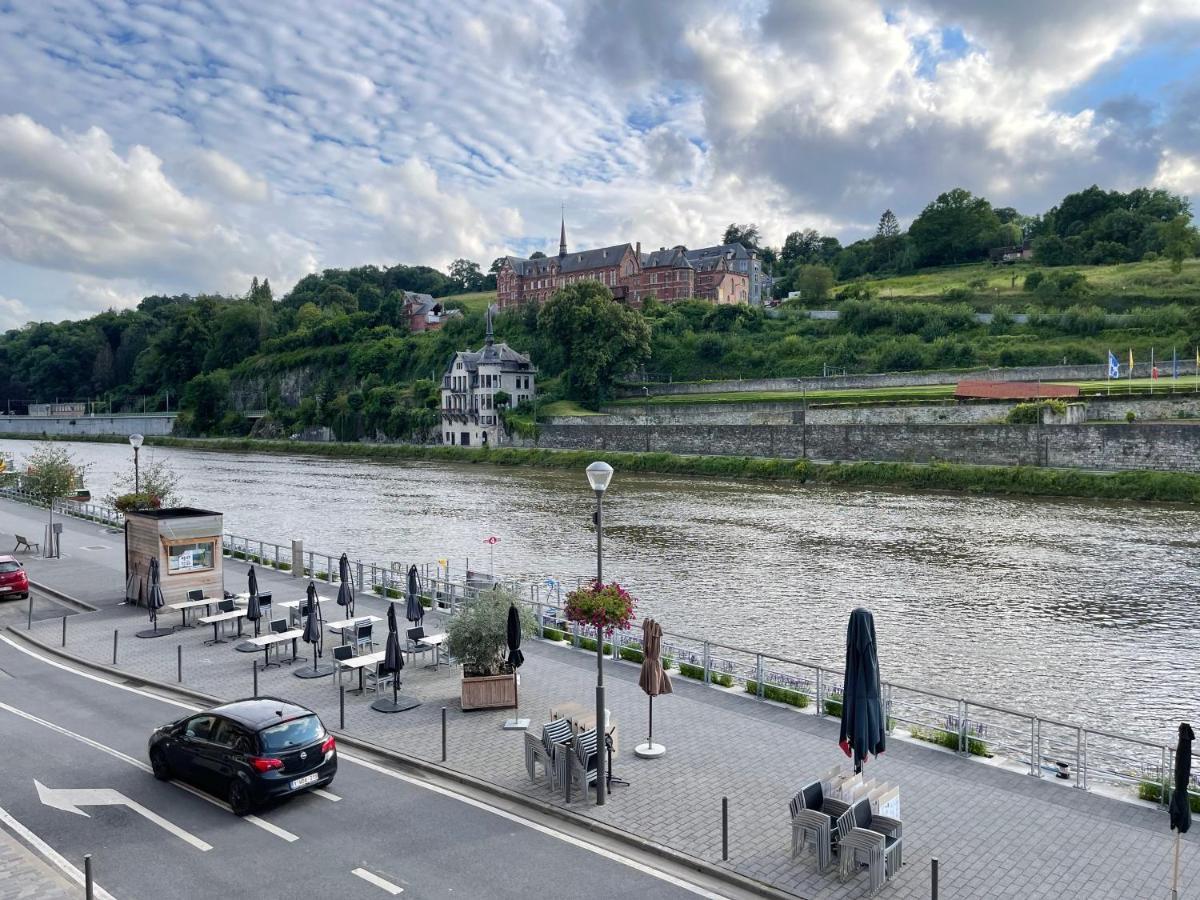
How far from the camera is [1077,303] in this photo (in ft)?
314

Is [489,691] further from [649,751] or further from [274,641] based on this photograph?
[274,641]

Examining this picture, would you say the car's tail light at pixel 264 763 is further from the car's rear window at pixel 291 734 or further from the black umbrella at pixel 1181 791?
the black umbrella at pixel 1181 791

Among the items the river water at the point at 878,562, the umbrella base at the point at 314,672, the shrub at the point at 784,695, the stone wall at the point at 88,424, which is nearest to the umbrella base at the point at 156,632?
the umbrella base at the point at 314,672

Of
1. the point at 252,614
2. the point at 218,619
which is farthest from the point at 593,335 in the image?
the point at 218,619

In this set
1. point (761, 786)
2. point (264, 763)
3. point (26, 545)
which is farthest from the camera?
point (26, 545)

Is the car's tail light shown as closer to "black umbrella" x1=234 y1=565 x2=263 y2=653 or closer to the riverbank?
"black umbrella" x1=234 y1=565 x2=263 y2=653

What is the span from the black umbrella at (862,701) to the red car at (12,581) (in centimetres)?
2332

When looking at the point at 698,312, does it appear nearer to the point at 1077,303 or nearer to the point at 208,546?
the point at 1077,303

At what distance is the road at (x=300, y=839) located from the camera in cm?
899

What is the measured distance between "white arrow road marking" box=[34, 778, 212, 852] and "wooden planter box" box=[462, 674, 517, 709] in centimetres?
509

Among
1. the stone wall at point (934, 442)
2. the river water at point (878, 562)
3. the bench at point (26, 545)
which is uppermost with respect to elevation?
the stone wall at point (934, 442)

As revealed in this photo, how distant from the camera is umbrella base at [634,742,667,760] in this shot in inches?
489

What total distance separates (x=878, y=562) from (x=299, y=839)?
86.6 feet

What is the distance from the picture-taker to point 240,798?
1067cm
